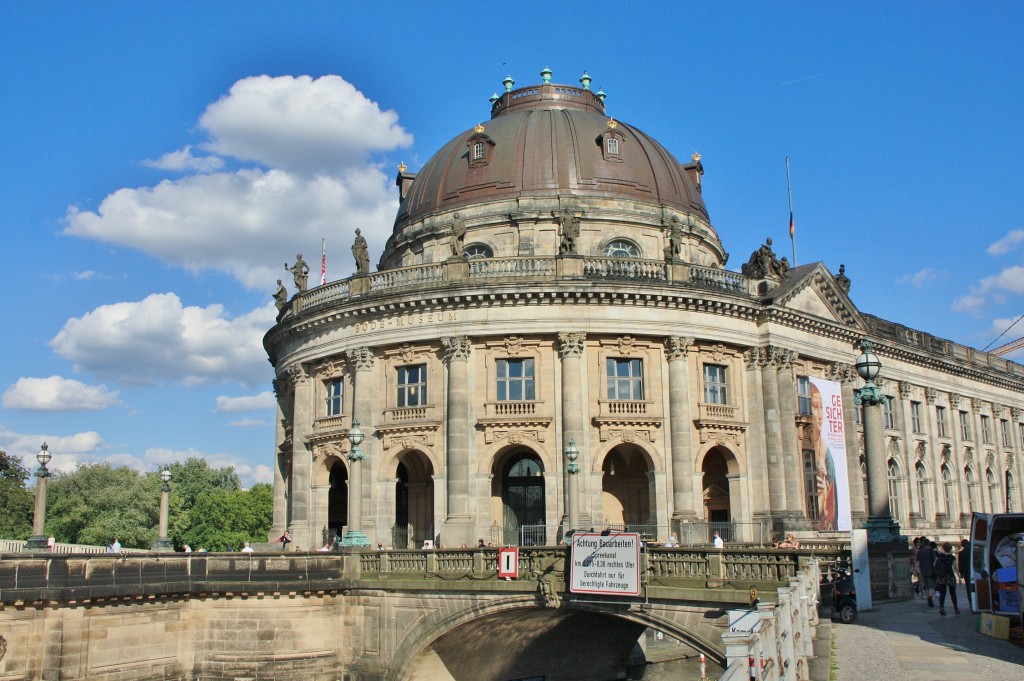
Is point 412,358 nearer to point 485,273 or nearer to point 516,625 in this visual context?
point 485,273

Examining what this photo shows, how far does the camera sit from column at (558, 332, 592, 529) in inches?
1494

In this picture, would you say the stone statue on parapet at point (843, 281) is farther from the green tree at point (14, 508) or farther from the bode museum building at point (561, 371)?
the green tree at point (14, 508)

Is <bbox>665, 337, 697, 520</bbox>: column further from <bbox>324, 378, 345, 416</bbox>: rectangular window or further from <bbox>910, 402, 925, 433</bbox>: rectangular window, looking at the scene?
<bbox>910, 402, 925, 433</bbox>: rectangular window

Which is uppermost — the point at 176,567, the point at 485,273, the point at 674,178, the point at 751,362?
the point at 674,178

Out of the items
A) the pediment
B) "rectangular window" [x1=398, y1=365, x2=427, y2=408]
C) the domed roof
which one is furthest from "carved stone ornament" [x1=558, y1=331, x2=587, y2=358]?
the domed roof

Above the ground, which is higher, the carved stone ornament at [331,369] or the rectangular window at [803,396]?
the carved stone ornament at [331,369]

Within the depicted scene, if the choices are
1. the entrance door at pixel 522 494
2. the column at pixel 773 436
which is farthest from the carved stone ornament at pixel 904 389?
the entrance door at pixel 522 494

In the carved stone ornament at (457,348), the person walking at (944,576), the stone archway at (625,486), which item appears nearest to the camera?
the person walking at (944,576)

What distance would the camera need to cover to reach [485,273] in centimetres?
3991

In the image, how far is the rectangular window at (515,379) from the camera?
39.2 m

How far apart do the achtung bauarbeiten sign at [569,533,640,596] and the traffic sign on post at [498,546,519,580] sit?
6.27ft

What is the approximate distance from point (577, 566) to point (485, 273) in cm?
1776

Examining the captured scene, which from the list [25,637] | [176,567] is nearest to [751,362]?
[176,567]

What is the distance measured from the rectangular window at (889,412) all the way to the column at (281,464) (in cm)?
3122
